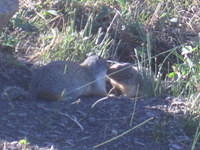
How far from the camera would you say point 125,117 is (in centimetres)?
478

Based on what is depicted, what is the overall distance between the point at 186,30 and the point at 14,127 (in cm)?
370

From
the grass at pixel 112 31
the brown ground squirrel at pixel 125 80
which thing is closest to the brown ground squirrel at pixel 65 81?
the brown ground squirrel at pixel 125 80

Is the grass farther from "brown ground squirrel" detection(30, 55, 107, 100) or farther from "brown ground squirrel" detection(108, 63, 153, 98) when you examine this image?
"brown ground squirrel" detection(30, 55, 107, 100)

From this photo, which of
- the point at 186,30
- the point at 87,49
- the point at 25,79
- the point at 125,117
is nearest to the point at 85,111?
the point at 125,117

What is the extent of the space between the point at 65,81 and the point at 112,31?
70.5 inches

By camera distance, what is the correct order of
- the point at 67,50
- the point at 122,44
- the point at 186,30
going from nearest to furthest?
the point at 67,50, the point at 122,44, the point at 186,30

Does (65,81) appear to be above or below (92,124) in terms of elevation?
above

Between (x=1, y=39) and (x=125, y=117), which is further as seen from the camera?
(x=1, y=39)

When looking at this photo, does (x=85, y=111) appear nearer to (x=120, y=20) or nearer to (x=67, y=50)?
(x=67, y=50)

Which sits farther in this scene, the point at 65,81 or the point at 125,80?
the point at 125,80

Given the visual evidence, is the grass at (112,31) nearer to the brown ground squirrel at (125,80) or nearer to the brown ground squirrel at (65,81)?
the brown ground squirrel at (125,80)

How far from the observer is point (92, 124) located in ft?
15.3

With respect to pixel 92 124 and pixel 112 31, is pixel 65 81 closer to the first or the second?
pixel 92 124

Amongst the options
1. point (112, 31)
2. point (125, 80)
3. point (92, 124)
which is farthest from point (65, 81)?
point (112, 31)
